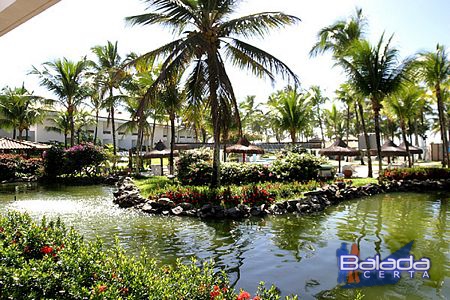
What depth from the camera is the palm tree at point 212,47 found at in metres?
11.2

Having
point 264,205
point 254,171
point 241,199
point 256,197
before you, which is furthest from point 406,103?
point 241,199

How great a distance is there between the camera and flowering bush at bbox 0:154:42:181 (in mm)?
20641

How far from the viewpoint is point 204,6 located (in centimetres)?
1166

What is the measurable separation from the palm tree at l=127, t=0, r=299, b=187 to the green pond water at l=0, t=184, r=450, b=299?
404 centimetres

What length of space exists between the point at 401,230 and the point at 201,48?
27.6 feet

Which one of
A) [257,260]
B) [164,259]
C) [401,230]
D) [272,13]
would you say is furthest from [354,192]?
[164,259]

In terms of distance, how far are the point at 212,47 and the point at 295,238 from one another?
753 centimetres

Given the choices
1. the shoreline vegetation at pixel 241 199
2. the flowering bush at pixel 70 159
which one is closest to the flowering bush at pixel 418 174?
the shoreline vegetation at pixel 241 199

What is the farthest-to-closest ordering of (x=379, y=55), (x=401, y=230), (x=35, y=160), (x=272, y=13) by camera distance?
(x=35, y=160) < (x=379, y=55) < (x=272, y=13) < (x=401, y=230)

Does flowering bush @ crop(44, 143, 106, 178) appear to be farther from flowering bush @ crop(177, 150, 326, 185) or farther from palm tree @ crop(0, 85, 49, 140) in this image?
palm tree @ crop(0, 85, 49, 140)

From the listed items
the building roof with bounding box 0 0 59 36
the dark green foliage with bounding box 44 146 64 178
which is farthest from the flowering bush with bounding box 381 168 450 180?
the dark green foliage with bounding box 44 146 64 178

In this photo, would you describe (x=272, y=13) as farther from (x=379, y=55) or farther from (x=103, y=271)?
(x=103, y=271)

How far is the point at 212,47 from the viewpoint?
11836mm

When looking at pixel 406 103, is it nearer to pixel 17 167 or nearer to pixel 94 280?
pixel 94 280
